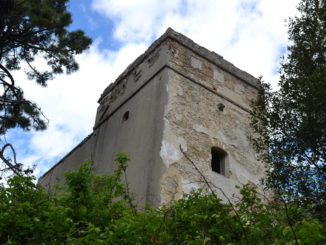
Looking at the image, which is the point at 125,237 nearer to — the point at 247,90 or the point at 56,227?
the point at 56,227

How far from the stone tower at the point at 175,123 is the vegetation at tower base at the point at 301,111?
1812 millimetres

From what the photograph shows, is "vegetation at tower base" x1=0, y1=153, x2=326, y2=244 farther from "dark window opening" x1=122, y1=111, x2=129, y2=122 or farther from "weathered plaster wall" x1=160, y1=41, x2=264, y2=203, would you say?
"dark window opening" x1=122, y1=111, x2=129, y2=122

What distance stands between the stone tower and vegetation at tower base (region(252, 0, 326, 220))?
1812mm

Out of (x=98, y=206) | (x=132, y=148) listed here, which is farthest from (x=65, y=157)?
(x=98, y=206)

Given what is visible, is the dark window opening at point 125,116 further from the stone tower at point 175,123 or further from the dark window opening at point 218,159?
the dark window opening at point 218,159

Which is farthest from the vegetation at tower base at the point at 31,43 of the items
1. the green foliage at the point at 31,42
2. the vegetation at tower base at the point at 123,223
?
the vegetation at tower base at the point at 123,223

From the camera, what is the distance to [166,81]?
33.2ft

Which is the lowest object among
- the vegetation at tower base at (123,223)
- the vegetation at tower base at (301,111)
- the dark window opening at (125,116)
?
the vegetation at tower base at (123,223)

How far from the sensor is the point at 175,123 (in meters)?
9.48

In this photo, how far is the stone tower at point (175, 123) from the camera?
8.77 metres

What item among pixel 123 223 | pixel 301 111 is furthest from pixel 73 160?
pixel 123 223

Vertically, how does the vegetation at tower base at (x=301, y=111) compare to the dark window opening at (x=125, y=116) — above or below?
below

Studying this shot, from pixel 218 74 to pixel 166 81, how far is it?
2.13m

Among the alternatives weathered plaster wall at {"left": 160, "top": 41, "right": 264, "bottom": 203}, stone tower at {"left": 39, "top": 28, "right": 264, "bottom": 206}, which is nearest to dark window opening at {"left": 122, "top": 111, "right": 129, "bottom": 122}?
stone tower at {"left": 39, "top": 28, "right": 264, "bottom": 206}
